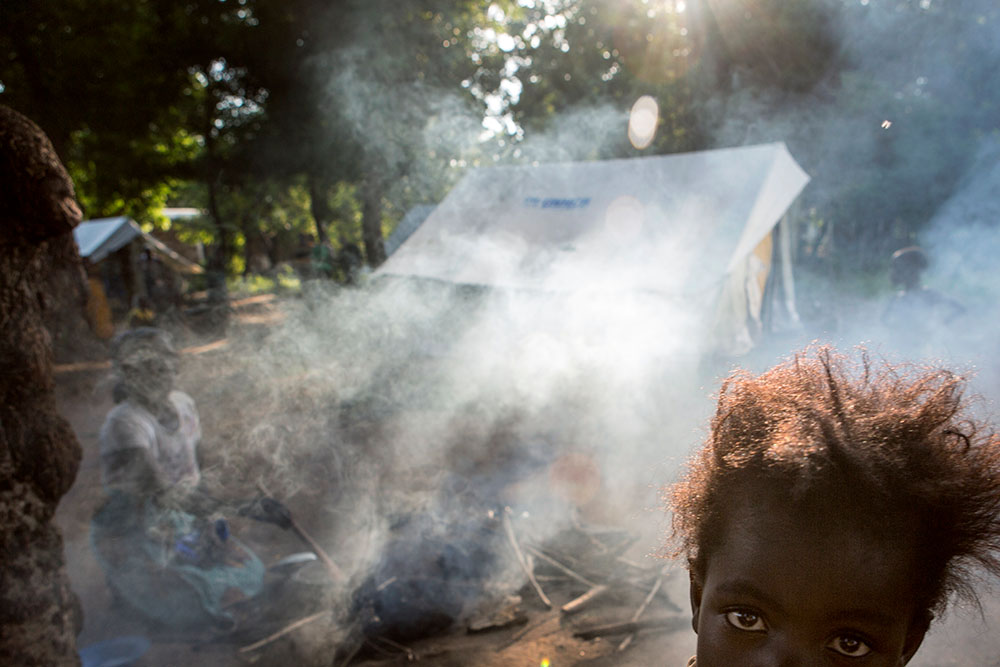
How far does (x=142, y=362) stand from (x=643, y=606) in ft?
10.5

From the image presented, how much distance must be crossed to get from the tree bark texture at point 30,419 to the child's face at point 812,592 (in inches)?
97.1

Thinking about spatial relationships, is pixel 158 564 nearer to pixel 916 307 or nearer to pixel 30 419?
pixel 30 419

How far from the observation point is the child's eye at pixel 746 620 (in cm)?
105

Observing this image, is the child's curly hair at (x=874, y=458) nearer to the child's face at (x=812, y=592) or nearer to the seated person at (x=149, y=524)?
the child's face at (x=812, y=592)

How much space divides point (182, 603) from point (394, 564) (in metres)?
1.23

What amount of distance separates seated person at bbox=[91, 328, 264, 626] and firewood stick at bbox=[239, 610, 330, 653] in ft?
0.84

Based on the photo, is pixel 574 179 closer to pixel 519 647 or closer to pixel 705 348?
pixel 705 348

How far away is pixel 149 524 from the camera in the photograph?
11.1 ft

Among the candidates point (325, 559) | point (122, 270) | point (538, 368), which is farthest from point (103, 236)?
point (325, 559)

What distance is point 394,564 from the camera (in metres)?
3.39

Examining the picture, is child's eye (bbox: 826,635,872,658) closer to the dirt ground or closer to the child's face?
the child's face

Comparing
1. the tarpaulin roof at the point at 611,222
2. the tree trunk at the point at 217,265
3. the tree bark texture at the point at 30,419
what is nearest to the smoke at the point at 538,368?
the tarpaulin roof at the point at 611,222

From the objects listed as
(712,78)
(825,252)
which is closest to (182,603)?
(712,78)

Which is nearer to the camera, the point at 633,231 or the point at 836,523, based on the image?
the point at 836,523
